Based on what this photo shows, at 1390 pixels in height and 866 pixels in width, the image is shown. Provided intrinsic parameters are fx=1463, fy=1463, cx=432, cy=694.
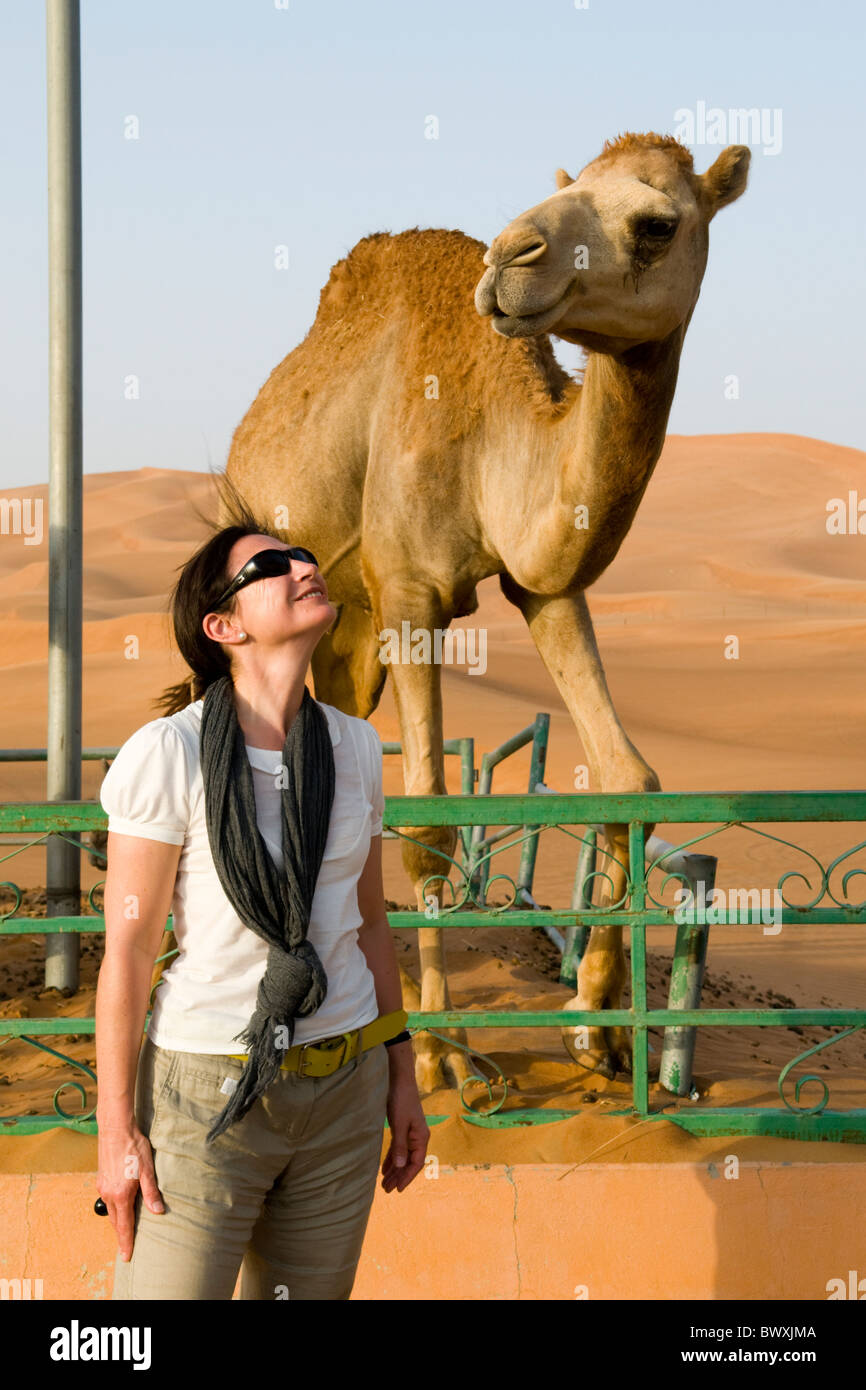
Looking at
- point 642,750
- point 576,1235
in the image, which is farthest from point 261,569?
point 642,750

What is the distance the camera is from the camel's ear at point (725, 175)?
451 centimetres

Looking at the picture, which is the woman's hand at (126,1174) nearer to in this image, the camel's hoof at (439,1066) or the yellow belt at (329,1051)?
the yellow belt at (329,1051)

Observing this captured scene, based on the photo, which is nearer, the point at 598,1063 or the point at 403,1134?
the point at 403,1134

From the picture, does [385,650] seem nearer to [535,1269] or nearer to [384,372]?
[384,372]

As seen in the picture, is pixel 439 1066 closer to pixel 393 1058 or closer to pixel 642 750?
pixel 393 1058

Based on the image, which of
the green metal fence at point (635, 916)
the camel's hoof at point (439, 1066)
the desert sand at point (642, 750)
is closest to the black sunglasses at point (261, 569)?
the desert sand at point (642, 750)

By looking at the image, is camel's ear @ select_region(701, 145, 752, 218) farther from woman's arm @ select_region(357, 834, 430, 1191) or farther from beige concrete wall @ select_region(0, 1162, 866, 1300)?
beige concrete wall @ select_region(0, 1162, 866, 1300)

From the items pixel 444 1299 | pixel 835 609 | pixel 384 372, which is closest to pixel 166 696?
pixel 384 372

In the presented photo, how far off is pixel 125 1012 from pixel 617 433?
2765mm

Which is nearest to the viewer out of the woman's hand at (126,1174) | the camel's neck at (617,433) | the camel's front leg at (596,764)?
the woman's hand at (126,1174)

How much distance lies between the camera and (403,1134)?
273 centimetres

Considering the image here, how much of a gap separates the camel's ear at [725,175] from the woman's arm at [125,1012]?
10.1ft

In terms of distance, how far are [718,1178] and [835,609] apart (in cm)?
4690
